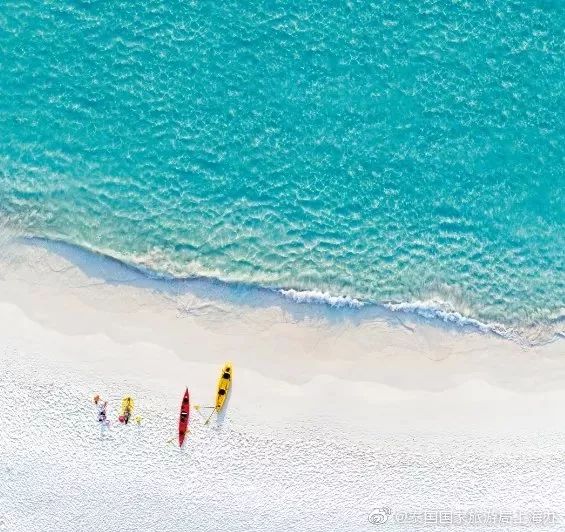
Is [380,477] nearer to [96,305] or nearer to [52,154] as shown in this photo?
[96,305]

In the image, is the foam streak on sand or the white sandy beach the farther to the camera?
the foam streak on sand

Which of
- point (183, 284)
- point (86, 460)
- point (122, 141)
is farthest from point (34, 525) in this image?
point (122, 141)

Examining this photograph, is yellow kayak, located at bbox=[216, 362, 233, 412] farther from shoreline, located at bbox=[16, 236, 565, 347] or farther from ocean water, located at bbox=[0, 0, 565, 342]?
ocean water, located at bbox=[0, 0, 565, 342]

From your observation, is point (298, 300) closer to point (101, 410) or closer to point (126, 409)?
point (126, 409)

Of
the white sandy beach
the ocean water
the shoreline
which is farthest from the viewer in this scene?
the ocean water

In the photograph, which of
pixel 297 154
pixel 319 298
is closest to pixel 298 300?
pixel 319 298

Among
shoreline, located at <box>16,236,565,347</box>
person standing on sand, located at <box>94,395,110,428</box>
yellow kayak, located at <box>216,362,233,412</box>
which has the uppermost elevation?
shoreline, located at <box>16,236,565,347</box>

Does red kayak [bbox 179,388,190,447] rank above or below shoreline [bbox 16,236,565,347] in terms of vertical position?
below


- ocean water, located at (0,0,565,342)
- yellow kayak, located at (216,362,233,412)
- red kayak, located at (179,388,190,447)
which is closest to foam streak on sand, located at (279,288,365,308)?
ocean water, located at (0,0,565,342)
